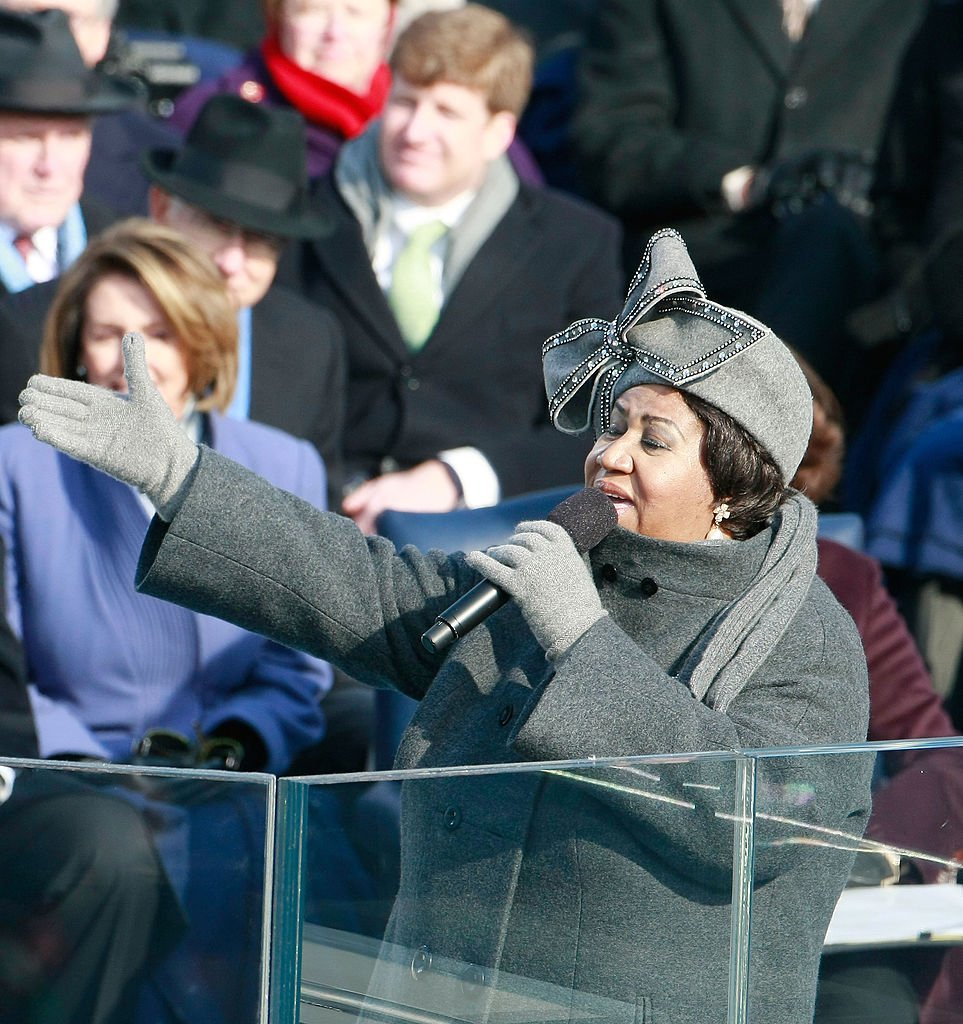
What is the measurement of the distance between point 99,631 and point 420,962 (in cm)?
168

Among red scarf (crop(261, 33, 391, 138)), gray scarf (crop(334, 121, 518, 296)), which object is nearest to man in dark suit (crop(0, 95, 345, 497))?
gray scarf (crop(334, 121, 518, 296))

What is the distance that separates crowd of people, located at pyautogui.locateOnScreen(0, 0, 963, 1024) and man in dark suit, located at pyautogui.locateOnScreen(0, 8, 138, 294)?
1 cm

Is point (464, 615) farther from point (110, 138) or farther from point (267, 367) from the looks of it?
point (110, 138)

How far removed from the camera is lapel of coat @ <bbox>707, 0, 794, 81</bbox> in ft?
16.9

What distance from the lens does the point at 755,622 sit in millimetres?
2053

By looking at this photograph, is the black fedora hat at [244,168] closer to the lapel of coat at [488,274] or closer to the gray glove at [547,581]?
the lapel of coat at [488,274]

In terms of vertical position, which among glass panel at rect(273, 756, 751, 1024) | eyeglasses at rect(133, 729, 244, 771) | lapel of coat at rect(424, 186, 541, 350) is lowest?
eyeglasses at rect(133, 729, 244, 771)

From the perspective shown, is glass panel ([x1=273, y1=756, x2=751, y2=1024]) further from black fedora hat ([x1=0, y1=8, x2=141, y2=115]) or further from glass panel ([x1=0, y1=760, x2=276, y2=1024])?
black fedora hat ([x1=0, y1=8, x2=141, y2=115])

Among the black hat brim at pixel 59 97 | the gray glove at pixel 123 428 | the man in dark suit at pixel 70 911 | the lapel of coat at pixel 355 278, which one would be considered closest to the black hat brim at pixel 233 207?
the black hat brim at pixel 59 97

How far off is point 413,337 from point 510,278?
290 millimetres

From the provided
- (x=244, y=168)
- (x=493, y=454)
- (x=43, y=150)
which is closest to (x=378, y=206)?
(x=244, y=168)

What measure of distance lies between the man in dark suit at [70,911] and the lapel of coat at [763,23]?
401 centimetres

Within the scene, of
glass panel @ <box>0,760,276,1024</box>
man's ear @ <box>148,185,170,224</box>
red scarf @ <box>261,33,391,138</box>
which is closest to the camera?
glass panel @ <box>0,760,276,1024</box>

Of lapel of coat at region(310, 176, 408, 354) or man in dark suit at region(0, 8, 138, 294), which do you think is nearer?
man in dark suit at region(0, 8, 138, 294)
